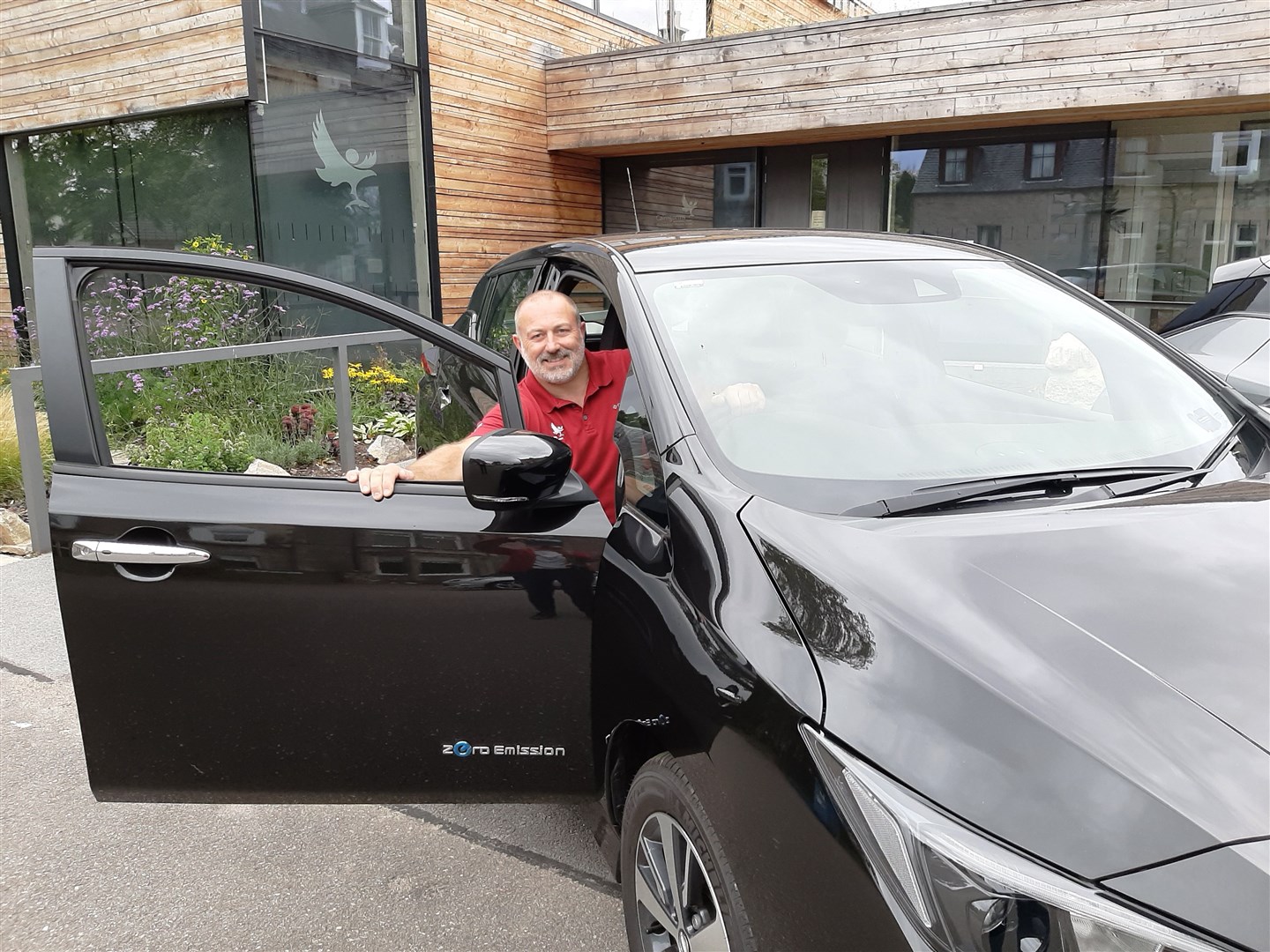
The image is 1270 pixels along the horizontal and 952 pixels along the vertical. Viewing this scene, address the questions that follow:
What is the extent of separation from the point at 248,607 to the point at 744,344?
1.29 meters

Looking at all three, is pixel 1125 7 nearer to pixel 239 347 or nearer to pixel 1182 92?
Result: pixel 1182 92

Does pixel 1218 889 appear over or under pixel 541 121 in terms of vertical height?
under

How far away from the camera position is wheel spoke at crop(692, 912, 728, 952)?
1676 millimetres

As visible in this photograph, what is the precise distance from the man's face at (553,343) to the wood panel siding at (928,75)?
8.39 metres

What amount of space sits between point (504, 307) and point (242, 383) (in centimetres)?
445

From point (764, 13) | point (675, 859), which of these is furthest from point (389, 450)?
point (764, 13)

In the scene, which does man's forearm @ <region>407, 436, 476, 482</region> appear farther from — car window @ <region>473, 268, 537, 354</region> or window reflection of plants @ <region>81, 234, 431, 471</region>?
window reflection of plants @ <region>81, 234, 431, 471</region>

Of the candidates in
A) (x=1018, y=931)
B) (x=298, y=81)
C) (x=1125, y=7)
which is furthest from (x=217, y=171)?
(x=1018, y=931)

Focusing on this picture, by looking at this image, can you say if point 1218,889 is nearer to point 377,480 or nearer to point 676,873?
point 676,873

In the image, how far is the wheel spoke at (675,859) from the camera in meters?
1.82

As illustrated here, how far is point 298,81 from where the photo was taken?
9.91 metres

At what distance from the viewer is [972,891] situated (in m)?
1.25

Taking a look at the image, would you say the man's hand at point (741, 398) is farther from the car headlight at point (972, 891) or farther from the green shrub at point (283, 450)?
the green shrub at point (283, 450)

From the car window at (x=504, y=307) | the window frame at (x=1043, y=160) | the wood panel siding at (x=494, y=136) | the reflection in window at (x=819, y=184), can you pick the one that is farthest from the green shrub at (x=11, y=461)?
the window frame at (x=1043, y=160)
